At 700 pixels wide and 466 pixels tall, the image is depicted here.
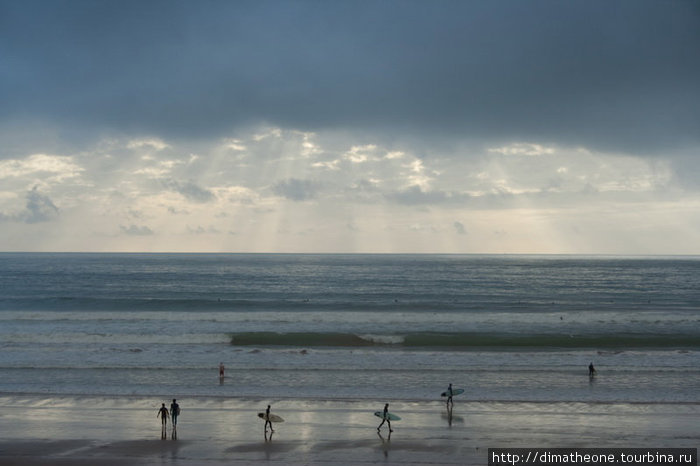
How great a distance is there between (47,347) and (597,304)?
68480 mm

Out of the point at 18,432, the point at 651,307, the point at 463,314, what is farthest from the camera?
the point at 651,307

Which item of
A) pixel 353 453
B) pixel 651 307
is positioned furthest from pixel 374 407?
pixel 651 307

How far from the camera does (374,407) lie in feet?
87.4

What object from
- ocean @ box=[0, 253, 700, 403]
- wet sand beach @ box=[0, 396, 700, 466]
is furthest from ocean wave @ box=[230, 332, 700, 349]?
wet sand beach @ box=[0, 396, 700, 466]

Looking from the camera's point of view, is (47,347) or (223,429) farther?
(47,347)

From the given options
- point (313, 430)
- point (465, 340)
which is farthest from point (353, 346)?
point (313, 430)

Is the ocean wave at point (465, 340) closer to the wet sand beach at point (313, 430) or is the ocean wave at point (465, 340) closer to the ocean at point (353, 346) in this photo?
the ocean at point (353, 346)

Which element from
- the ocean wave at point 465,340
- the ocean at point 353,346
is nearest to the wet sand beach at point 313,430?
the ocean at point 353,346

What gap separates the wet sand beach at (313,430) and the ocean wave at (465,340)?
60.7ft

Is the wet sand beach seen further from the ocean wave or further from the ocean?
the ocean wave

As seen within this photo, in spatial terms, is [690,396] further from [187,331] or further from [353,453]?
[187,331]

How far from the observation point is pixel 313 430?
23297 millimetres

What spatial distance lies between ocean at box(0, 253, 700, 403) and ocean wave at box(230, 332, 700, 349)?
0.56 ft

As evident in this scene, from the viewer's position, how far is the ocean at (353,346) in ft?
101
